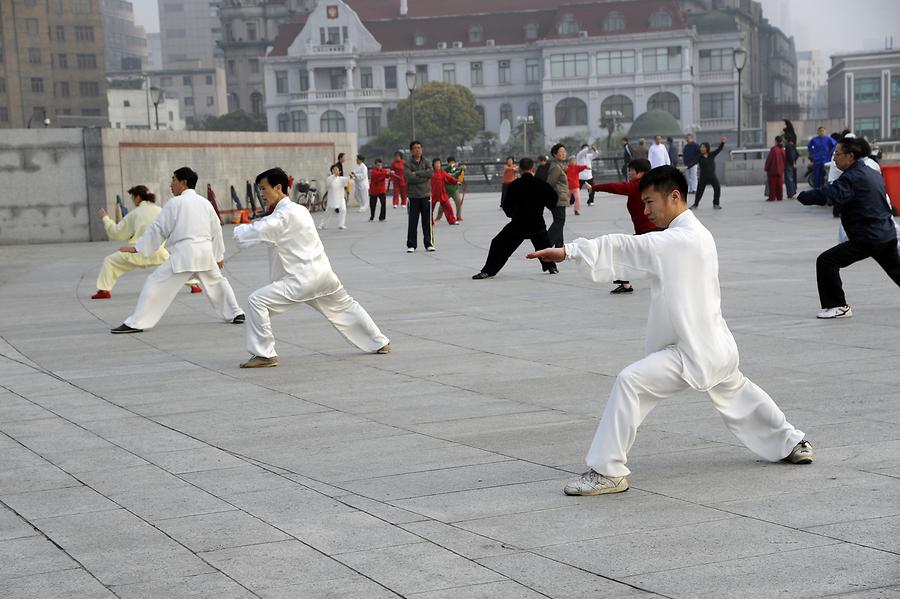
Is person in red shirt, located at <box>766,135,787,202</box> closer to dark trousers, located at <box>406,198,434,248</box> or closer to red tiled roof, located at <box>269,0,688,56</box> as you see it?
dark trousers, located at <box>406,198,434,248</box>

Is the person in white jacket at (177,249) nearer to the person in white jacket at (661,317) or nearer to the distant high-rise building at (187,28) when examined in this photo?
the person in white jacket at (661,317)

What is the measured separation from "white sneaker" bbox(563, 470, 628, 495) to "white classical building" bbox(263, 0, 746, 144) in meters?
98.1

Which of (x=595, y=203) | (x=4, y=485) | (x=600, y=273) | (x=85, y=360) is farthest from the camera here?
(x=595, y=203)

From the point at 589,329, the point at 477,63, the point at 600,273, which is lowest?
the point at 589,329

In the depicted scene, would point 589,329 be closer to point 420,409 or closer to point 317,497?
point 420,409

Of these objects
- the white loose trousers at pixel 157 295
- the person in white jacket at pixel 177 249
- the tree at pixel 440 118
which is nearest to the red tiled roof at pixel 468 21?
the tree at pixel 440 118

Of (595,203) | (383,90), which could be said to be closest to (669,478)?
(595,203)

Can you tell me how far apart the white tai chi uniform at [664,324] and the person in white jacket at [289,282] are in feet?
14.2

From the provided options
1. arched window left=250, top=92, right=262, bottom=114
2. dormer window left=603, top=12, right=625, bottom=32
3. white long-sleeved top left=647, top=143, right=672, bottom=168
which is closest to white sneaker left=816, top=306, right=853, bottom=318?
white long-sleeved top left=647, top=143, right=672, bottom=168

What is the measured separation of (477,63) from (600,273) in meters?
107

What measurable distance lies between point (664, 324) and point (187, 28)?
199 metres

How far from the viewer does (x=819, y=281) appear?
1083cm

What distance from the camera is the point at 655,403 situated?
5574 mm

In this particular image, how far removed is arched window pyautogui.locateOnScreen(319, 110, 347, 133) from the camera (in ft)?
360
